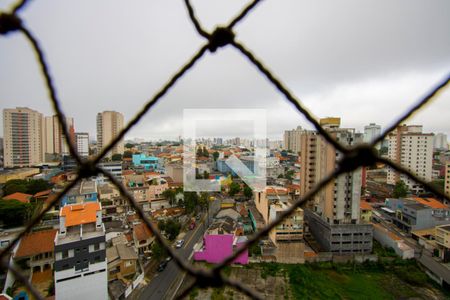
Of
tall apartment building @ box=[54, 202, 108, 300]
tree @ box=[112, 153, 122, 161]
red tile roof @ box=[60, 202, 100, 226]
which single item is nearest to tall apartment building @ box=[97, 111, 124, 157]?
tree @ box=[112, 153, 122, 161]

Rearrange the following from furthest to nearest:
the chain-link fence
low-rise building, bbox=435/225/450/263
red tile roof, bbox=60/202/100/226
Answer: low-rise building, bbox=435/225/450/263
red tile roof, bbox=60/202/100/226
the chain-link fence

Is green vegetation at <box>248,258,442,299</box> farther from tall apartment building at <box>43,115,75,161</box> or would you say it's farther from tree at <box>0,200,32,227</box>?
tall apartment building at <box>43,115,75,161</box>

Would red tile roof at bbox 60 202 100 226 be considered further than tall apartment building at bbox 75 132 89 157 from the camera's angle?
No

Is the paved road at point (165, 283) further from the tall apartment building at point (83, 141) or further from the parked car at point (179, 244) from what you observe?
the tall apartment building at point (83, 141)

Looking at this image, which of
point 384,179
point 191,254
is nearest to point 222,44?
point 191,254

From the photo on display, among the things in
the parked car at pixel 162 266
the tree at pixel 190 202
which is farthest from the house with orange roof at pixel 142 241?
the tree at pixel 190 202

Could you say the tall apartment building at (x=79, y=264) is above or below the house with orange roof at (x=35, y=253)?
above

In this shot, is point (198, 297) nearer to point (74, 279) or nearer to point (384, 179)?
point (74, 279)

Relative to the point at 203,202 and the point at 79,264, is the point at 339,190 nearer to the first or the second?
the point at 203,202
